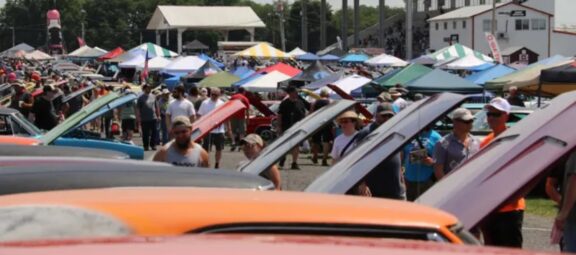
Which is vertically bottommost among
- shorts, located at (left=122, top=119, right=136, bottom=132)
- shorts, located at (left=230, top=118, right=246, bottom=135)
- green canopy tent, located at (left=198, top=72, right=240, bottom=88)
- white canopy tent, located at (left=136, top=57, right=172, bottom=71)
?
white canopy tent, located at (left=136, top=57, right=172, bottom=71)

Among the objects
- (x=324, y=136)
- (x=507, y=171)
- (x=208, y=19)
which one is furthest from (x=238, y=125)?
(x=208, y=19)

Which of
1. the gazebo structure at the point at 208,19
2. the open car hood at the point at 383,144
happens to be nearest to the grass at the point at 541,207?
the open car hood at the point at 383,144

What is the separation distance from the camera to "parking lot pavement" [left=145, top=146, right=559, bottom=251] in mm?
11336

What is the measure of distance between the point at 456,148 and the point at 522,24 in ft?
298

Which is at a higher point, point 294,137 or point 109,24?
point 294,137

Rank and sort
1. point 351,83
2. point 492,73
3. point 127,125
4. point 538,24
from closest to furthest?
point 127,125
point 351,83
point 492,73
point 538,24

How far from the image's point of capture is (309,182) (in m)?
14.6

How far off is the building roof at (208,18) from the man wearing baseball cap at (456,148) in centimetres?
12105

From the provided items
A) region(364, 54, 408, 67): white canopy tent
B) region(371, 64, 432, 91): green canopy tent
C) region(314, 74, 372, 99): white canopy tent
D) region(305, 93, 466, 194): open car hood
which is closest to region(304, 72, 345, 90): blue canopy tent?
region(314, 74, 372, 99): white canopy tent

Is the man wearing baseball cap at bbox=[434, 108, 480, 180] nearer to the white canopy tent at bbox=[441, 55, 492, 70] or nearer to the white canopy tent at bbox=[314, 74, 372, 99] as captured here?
the white canopy tent at bbox=[314, 74, 372, 99]

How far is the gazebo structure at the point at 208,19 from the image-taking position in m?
130

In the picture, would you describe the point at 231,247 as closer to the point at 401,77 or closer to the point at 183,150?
the point at 183,150

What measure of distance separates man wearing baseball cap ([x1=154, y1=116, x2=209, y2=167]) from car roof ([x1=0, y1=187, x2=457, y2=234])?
18.6 feet

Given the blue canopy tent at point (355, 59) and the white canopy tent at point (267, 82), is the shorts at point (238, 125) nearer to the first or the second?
the white canopy tent at point (267, 82)
